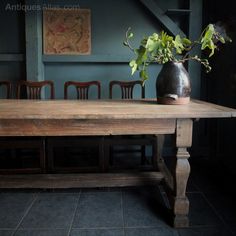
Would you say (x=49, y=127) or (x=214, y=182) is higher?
(x=49, y=127)

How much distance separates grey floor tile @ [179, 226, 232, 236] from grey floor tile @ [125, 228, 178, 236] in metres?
0.06

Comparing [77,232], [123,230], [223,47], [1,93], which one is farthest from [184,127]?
[1,93]

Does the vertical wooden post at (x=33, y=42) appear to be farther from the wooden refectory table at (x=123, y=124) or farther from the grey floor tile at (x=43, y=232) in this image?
the grey floor tile at (x=43, y=232)

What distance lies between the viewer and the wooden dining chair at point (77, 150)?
2408 millimetres

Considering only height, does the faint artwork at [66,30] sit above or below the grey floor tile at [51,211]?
above

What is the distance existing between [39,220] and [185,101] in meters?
1.36

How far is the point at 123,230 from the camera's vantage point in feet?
5.72

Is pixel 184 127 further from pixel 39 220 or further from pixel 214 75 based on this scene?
pixel 214 75

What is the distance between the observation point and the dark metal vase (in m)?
1.89

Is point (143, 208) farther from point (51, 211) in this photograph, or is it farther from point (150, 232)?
point (51, 211)

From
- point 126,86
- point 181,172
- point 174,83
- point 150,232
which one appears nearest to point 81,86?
point 126,86

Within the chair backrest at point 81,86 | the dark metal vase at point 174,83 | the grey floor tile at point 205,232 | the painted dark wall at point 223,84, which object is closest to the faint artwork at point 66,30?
the chair backrest at point 81,86

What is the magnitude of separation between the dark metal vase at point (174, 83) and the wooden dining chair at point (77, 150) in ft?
2.66

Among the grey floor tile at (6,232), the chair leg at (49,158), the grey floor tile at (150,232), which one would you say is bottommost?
the grey floor tile at (6,232)
